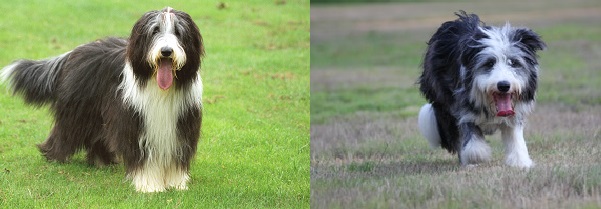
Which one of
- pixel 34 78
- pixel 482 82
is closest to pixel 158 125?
pixel 34 78

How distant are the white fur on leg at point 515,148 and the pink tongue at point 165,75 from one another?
8.65ft

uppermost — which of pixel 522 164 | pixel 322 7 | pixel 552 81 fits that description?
pixel 522 164

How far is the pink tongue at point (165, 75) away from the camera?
7.20 m

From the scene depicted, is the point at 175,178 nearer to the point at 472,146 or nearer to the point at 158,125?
the point at 158,125

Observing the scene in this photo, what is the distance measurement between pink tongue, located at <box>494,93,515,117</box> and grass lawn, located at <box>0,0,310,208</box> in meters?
1.61

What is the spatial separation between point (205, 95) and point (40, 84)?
3506mm

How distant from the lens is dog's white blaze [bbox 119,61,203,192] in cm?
748

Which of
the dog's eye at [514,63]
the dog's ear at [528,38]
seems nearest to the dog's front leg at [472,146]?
the dog's eye at [514,63]

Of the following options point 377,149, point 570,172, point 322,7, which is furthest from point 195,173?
point 322,7

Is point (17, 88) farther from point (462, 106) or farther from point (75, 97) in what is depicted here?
point (462, 106)

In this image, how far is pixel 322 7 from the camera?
38.4 meters

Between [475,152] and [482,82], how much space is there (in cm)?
57

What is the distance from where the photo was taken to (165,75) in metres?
7.24

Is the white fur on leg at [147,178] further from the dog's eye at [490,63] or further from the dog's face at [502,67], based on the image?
the dog's eye at [490,63]
